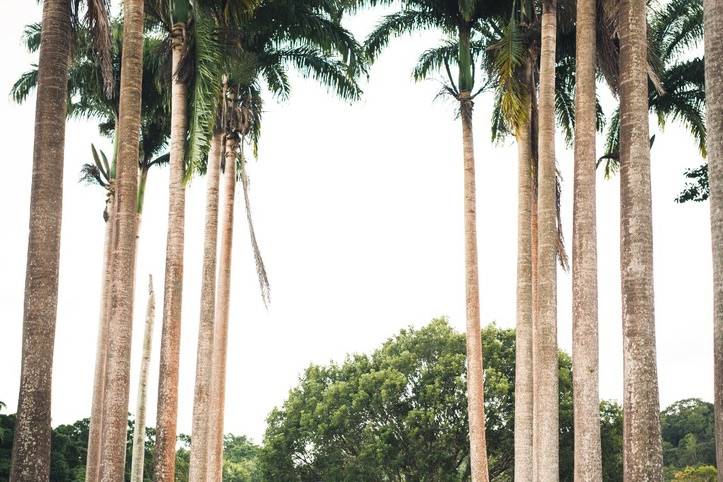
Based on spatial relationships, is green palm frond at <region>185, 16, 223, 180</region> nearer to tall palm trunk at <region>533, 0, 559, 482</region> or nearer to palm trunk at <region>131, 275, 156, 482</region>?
tall palm trunk at <region>533, 0, 559, 482</region>

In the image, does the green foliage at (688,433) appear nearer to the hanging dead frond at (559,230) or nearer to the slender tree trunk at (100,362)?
the hanging dead frond at (559,230)

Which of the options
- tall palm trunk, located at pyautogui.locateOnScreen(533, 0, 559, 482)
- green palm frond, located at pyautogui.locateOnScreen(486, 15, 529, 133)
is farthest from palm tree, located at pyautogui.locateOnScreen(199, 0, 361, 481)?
tall palm trunk, located at pyautogui.locateOnScreen(533, 0, 559, 482)

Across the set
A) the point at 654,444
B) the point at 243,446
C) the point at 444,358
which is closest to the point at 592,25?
the point at 654,444

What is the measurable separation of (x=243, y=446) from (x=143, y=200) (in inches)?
1949

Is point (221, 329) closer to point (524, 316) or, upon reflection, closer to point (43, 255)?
point (524, 316)

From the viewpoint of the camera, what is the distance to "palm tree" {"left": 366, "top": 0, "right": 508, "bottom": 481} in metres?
23.0

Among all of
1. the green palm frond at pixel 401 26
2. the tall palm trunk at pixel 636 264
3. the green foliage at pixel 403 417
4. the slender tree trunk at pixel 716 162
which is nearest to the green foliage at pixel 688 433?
the green foliage at pixel 403 417

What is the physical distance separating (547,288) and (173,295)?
7.42 meters

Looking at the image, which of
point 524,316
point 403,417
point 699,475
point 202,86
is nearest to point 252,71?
point 202,86

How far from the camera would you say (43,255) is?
11.5 m

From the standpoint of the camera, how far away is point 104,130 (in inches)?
1246

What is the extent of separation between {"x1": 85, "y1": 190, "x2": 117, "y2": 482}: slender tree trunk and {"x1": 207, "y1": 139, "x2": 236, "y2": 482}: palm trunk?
3.01 meters

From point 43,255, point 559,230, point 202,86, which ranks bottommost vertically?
point 43,255

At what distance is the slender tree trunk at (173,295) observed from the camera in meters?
17.7
